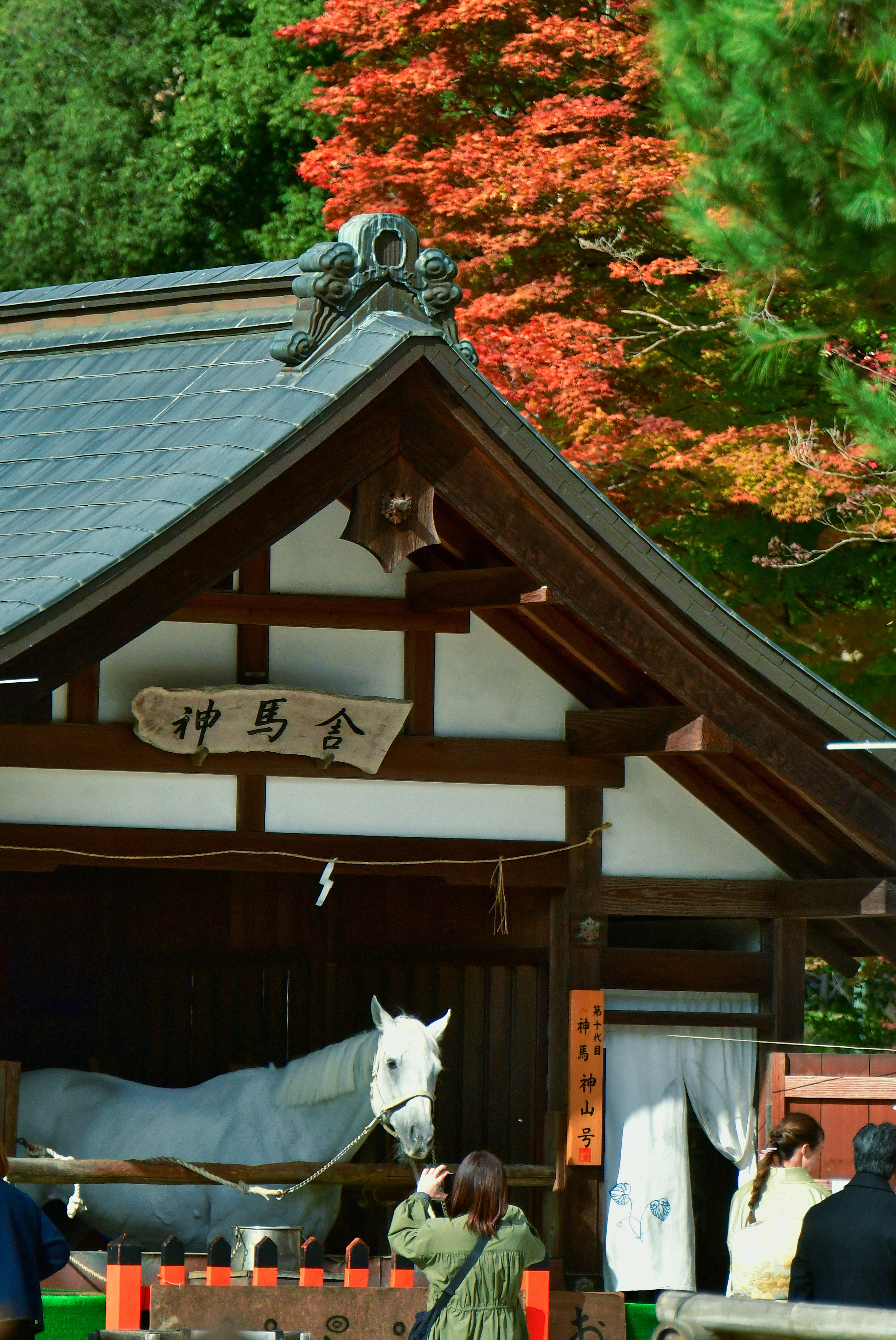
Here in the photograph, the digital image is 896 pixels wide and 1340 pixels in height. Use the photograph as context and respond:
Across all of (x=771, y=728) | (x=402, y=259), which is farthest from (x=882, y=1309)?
(x=402, y=259)

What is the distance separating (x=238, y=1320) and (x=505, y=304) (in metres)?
10.2

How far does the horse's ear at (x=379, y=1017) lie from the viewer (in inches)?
337

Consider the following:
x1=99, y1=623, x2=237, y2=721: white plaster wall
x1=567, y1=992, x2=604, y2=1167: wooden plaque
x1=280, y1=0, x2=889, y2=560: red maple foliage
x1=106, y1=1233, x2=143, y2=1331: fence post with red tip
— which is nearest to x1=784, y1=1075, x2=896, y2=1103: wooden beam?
x1=567, y1=992, x2=604, y2=1167: wooden plaque

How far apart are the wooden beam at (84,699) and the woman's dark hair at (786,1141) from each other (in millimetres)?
3688

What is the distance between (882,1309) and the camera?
3.58 metres

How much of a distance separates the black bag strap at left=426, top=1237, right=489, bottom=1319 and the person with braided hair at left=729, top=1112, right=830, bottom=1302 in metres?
1.21

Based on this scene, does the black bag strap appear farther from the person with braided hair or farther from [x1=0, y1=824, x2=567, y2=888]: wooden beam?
[x1=0, y1=824, x2=567, y2=888]: wooden beam

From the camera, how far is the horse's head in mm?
8219

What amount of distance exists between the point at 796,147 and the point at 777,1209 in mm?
4116

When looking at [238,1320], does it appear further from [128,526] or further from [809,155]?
[809,155]

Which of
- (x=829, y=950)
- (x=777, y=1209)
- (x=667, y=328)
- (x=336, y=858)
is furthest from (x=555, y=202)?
(x=777, y=1209)

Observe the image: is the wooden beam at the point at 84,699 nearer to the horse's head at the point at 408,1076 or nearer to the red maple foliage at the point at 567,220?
the horse's head at the point at 408,1076

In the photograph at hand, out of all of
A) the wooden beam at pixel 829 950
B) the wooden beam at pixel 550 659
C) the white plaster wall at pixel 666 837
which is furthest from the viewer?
the wooden beam at pixel 829 950

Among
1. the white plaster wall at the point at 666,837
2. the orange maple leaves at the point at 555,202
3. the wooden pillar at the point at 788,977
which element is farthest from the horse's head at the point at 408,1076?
the orange maple leaves at the point at 555,202
